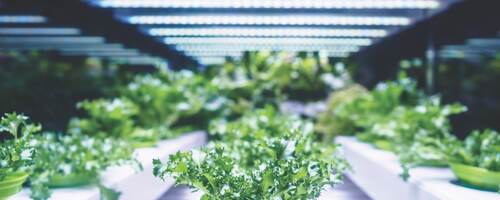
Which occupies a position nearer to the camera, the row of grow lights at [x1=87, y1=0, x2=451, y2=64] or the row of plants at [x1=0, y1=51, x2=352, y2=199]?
the row of plants at [x1=0, y1=51, x2=352, y2=199]

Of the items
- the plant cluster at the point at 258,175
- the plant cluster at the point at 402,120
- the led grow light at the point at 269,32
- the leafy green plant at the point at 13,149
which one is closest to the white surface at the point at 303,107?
the plant cluster at the point at 402,120

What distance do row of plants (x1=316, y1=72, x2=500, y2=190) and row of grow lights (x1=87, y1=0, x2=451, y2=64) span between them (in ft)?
2.59

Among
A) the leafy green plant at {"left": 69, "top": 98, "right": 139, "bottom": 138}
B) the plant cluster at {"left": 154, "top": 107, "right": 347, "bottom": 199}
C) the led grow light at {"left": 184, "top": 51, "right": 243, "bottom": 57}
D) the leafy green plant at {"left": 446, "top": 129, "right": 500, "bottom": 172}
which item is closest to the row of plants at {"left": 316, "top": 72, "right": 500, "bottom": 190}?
the leafy green plant at {"left": 446, "top": 129, "right": 500, "bottom": 172}

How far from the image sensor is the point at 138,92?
5.48 m

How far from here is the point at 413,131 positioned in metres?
4.16

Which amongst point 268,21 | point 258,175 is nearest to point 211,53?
point 268,21

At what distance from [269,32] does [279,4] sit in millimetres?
1490

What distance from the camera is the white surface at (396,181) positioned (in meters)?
2.66

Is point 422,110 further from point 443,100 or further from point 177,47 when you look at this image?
point 177,47

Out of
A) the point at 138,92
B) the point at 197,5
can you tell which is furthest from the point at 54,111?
the point at 197,5

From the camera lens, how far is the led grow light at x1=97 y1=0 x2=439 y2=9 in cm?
442

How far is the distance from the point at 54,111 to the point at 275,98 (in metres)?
3.22

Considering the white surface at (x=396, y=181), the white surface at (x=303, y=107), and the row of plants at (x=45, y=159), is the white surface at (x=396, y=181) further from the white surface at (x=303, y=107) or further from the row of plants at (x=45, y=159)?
the white surface at (x=303, y=107)

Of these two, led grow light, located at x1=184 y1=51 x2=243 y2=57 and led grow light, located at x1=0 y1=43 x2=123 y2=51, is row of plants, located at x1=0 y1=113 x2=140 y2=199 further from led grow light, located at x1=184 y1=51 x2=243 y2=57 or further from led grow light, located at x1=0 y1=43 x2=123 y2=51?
led grow light, located at x1=184 y1=51 x2=243 y2=57
